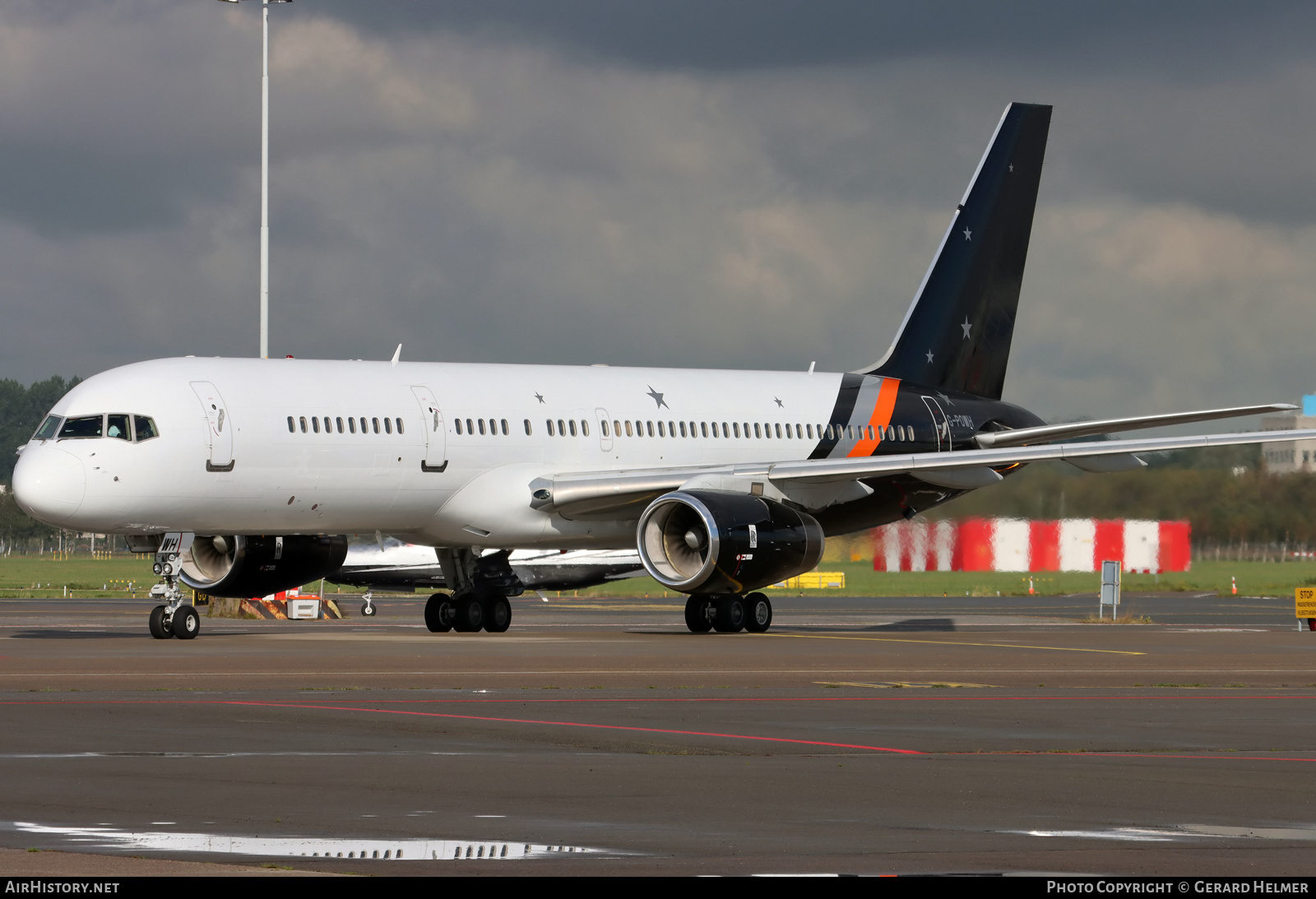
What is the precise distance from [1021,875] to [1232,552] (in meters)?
40.3

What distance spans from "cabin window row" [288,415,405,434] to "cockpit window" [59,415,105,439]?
2.99m

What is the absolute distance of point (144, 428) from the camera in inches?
1187

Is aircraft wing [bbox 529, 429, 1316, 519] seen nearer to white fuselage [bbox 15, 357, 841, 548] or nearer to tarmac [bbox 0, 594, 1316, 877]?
white fuselage [bbox 15, 357, 841, 548]

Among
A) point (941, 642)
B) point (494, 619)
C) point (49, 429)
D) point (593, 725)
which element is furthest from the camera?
point (494, 619)

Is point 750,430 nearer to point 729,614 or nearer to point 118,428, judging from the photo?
point 729,614

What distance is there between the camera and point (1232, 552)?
154ft

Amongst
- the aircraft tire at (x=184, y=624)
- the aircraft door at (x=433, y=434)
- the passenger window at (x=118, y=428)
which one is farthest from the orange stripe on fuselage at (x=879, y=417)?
the passenger window at (x=118, y=428)

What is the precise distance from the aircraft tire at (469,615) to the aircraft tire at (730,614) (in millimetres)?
4523

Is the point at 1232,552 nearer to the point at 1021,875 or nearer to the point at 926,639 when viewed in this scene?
the point at 926,639

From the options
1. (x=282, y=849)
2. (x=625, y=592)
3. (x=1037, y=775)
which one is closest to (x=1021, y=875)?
(x=282, y=849)

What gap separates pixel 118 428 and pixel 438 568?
20.9 metres

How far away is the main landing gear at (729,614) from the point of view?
33438mm

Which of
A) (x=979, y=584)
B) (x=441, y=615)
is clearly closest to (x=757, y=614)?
(x=441, y=615)

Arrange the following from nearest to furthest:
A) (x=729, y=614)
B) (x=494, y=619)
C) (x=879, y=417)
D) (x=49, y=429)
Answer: (x=49, y=429)
(x=729, y=614)
(x=494, y=619)
(x=879, y=417)
